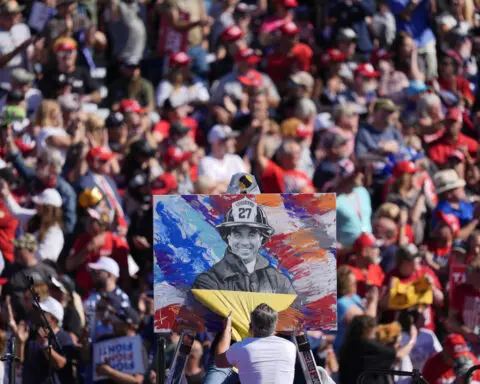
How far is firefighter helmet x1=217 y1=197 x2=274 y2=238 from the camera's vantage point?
839 cm

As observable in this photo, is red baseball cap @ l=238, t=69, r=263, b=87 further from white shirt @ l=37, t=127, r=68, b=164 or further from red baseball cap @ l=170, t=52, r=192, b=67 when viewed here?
white shirt @ l=37, t=127, r=68, b=164

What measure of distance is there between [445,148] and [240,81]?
7.99 feet

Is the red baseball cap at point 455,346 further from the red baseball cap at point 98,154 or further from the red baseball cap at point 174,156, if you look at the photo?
the red baseball cap at point 98,154

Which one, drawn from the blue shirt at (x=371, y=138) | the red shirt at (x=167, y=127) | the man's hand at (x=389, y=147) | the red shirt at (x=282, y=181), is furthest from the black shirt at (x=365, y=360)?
the red shirt at (x=167, y=127)

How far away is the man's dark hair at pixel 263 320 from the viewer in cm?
803

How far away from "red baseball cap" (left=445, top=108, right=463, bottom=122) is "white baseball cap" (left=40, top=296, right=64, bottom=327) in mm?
6085

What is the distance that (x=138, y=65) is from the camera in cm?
1548

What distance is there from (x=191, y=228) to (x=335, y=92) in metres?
7.76

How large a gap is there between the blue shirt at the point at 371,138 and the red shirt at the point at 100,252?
132 inches

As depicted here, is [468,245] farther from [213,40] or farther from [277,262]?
[213,40]

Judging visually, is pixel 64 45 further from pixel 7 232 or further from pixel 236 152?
pixel 7 232

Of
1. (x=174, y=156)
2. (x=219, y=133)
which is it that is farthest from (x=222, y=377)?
(x=219, y=133)

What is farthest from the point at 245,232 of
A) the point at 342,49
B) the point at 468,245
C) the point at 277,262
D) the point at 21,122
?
the point at 342,49

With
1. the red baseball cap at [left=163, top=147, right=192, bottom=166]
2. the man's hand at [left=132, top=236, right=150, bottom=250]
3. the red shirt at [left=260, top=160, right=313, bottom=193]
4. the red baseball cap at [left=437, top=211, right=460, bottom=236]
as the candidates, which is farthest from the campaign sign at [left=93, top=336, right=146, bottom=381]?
the red baseball cap at [left=437, top=211, right=460, bottom=236]
